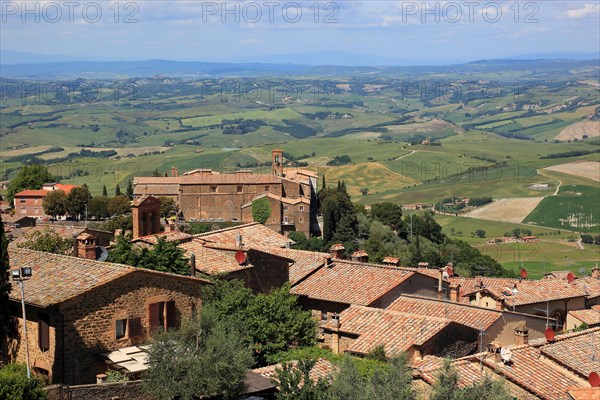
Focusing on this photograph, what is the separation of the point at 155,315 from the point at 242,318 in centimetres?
343

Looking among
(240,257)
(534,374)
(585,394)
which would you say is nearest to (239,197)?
(240,257)

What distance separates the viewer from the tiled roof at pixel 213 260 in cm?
2641

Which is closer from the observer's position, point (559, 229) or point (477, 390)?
point (477, 390)

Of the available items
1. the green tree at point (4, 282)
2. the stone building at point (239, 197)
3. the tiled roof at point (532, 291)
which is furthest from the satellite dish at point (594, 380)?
the stone building at point (239, 197)

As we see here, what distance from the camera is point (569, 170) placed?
148750mm

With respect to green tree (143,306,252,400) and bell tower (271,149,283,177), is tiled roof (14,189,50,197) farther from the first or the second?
green tree (143,306,252,400)

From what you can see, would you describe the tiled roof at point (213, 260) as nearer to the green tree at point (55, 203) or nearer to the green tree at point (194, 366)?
the green tree at point (194, 366)

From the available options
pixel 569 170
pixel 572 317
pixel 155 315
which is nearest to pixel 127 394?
pixel 155 315

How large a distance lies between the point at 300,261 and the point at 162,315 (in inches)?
491

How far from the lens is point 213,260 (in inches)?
1071

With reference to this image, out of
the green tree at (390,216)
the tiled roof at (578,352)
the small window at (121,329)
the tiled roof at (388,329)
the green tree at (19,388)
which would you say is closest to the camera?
the green tree at (19,388)

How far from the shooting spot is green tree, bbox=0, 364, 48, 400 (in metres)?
15.5

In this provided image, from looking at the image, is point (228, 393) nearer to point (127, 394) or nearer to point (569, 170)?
point (127, 394)

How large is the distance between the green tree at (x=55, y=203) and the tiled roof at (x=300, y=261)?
139ft
